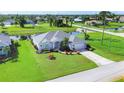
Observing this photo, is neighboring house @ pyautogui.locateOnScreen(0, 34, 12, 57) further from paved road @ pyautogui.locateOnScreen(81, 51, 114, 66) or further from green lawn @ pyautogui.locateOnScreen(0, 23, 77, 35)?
paved road @ pyautogui.locateOnScreen(81, 51, 114, 66)

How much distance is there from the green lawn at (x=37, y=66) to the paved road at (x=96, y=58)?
0.77 ft

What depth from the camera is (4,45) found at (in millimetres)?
9828

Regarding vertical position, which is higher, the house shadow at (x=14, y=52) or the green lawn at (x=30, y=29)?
the green lawn at (x=30, y=29)

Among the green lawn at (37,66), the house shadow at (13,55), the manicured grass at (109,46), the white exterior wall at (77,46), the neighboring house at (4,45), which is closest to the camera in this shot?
the green lawn at (37,66)

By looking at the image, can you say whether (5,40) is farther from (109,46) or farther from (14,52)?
(109,46)

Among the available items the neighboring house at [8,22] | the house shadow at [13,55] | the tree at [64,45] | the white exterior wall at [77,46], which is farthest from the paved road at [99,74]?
the neighboring house at [8,22]

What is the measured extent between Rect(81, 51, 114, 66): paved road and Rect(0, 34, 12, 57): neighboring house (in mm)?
3199

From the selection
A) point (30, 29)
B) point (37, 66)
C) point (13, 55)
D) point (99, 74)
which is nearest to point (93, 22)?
point (99, 74)

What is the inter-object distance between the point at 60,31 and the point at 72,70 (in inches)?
Answer: 69.6

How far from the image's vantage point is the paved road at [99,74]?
9.29 meters

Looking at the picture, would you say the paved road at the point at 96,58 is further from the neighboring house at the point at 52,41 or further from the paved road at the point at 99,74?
the neighboring house at the point at 52,41

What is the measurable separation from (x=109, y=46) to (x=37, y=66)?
358cm
